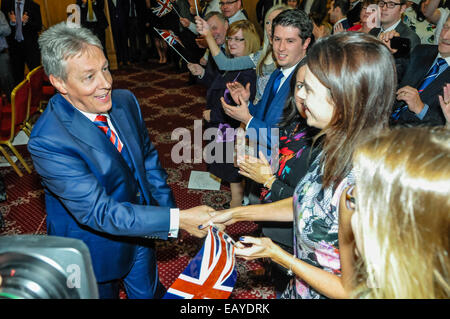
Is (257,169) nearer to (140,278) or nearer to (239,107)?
(239,107)

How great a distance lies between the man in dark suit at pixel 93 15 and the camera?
7043 mm

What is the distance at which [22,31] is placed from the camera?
5742mm

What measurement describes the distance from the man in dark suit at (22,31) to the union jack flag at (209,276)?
19.7 ft

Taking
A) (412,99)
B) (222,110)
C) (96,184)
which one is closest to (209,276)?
(96,184)

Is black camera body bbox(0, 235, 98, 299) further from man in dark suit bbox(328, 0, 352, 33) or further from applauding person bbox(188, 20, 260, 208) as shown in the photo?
man in dark suit bbox(328, 0, 352, 33)

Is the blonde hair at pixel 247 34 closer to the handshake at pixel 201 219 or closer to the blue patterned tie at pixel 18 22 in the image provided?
the handshake at pixel 201 219

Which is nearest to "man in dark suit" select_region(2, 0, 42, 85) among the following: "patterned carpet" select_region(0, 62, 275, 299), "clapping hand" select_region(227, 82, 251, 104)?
"patterned carpet" select_region(0, 62, 275, 299)

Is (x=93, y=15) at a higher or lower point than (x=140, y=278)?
higher

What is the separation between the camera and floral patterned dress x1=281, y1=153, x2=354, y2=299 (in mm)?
1218

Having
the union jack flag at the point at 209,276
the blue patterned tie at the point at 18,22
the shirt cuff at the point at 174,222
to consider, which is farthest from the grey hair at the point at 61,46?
the blue patterned tie at the point at 18,22

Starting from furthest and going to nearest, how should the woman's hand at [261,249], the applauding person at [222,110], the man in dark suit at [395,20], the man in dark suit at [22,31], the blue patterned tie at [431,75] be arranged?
the man in dark suit at [22,31] < the man in dark suit at [395,20] < the applauding person at [222,110] < the blue patterned tie at [431,75] < the woman's hand at [261,249]

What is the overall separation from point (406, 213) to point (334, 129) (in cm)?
58
